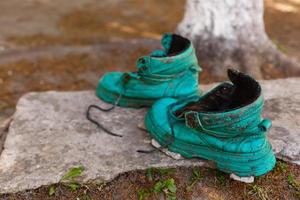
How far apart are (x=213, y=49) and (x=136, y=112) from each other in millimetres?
1589

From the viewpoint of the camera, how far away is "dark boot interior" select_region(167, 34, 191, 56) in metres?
3.07

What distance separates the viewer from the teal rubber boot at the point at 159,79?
291 cm

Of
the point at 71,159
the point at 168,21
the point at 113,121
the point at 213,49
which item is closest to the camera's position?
the point at 71,159

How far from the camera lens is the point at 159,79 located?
2953 millimetres

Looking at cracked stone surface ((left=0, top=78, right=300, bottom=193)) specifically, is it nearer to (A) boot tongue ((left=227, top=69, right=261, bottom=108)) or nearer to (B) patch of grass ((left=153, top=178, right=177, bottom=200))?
(B) patch of grass ((left=153, top=178, right=177, bottom=200))

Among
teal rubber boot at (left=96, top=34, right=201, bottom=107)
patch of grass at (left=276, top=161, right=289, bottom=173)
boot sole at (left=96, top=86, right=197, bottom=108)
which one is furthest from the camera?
boot sole at (left=96, top=86, right=197, bottom=108)

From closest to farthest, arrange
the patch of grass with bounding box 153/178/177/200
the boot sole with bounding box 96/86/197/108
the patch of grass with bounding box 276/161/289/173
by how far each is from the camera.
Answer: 1. the patch of grass with bounding box 153/178/177/200
2. the patch of grass with bounding box 276/161/289/173
3. the boot sole with bounding box 96/86/197/108

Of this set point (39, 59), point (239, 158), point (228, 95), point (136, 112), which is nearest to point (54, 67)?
point (39, 59)

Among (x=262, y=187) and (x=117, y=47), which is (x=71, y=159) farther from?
(x=117, y=47)

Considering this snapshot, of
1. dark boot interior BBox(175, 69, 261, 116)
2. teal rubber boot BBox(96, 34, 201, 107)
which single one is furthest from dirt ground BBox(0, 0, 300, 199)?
teal rubber boot BBox(96, 34, 201, 107)

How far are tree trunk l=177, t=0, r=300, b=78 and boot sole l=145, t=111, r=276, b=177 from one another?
187 cm

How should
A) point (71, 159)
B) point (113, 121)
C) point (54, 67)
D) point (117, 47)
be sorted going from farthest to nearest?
point (117, 47) < point (54, 67) < point (113, 121) < point (71, 159)

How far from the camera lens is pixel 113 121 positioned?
2.95 m

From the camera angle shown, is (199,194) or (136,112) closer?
(199,194)
